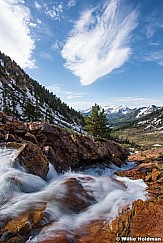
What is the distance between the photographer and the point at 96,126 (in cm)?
5206

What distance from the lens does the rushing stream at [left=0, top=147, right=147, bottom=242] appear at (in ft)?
28.2

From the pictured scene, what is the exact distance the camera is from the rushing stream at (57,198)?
8.59m

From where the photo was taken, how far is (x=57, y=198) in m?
10.3

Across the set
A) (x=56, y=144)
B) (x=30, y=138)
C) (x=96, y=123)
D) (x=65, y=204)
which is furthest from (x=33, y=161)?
(x=96, y=123)

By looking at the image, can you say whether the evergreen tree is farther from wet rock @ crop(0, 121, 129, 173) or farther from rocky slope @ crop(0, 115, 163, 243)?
rocky slope @ crop(0, 115, 163, 243)

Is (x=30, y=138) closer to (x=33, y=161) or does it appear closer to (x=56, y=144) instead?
(x=56, y=144)

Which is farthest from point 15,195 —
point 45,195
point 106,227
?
point 106,227

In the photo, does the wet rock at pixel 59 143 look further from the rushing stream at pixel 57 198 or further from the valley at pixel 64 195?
the rushing stream at pixel 57 198

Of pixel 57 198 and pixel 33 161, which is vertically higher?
pixel 33 161

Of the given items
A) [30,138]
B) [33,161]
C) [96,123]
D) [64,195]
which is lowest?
[64,195]

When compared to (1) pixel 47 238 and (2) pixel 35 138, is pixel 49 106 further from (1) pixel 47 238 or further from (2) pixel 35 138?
(1) pixel 47 238

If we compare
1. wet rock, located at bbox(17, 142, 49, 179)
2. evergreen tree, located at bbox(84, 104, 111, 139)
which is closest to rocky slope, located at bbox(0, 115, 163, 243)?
wet rock, located at bbox(17, 142, 49, 179)

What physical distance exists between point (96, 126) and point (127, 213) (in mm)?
42914

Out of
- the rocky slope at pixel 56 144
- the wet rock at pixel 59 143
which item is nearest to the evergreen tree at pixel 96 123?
the rocky slope at pixel 56 144
